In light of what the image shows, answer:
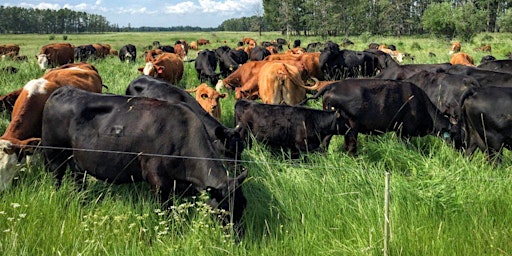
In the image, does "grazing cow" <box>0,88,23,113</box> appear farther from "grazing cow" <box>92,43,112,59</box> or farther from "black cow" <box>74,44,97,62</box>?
"grazing cow" <box>92,43,112,59</box>

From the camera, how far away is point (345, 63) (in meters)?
15.0

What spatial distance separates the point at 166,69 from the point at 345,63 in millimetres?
6266

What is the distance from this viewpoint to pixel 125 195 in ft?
15.8

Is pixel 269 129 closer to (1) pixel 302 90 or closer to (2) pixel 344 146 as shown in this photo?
(2) pixel 344 146

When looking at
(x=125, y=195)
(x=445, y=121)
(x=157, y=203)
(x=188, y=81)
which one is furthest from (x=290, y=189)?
(x=188, y=81)

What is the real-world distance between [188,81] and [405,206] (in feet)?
37.1

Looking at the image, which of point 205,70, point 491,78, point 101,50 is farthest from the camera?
point 101,50

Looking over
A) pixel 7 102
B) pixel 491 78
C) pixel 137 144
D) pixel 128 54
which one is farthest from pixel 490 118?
pixel 128 54

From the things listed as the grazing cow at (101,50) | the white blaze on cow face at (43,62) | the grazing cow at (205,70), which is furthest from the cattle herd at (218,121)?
the grazing cow at (101,50)

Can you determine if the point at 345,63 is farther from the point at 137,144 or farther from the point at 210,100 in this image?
the point at 137,144

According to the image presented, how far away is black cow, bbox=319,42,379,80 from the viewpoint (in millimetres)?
14547

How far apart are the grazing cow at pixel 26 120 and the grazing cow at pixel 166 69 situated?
4.22 metres

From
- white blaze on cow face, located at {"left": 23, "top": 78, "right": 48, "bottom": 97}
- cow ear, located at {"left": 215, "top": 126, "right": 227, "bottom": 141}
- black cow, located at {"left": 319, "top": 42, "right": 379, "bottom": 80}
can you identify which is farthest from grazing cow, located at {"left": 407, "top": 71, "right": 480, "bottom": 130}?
white blaze on cow face, located at {"left": 23, "top": 78, "right": 48, "bottom": 97}

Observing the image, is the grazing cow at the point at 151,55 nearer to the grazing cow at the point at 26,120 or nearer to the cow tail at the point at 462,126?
the grazing cow at the point at 26,120
